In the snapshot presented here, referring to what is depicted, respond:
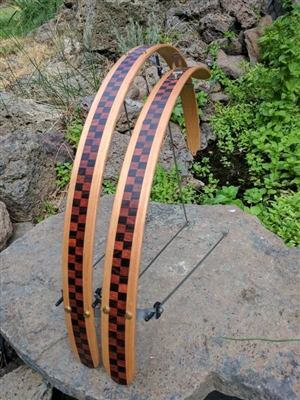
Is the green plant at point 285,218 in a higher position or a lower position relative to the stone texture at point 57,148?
lower

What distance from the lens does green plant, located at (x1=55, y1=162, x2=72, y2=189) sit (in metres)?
2.88

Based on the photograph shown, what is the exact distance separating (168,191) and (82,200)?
60.5 inches

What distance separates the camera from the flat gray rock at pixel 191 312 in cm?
147

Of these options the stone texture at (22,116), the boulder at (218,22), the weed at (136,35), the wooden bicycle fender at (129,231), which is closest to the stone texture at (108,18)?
the weed at (136,35)

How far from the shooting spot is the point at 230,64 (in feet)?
12.7

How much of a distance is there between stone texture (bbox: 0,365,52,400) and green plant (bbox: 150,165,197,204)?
1330 millimetres

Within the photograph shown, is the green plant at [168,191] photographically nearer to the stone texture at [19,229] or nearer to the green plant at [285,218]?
the green plant at [285,218]

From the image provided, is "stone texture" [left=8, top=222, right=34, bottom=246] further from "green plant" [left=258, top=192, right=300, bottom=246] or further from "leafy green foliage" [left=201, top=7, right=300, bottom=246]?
"green plant" [left=258, top=192, right=300, bottom=246]

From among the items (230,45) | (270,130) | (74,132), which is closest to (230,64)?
(230,45)

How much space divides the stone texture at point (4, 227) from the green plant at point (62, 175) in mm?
533

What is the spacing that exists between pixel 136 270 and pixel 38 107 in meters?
2.57

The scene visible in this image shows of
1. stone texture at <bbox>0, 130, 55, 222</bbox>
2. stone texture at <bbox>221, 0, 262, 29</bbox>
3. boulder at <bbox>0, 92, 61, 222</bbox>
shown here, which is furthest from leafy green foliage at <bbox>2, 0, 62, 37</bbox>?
stone texture at <bbox>0, 130, 55, 222</bbox>

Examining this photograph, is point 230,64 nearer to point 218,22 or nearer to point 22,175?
point 218,22

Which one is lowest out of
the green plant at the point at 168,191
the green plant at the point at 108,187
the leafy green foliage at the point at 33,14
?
the green plant at the point at 168,191
